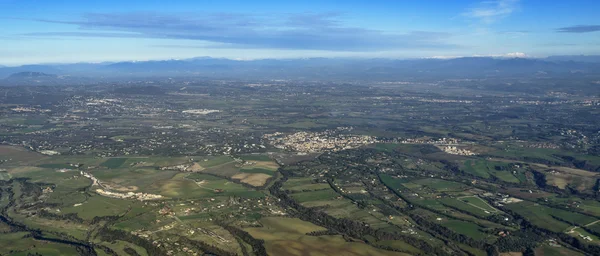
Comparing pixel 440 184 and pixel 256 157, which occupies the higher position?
pixel 256 157

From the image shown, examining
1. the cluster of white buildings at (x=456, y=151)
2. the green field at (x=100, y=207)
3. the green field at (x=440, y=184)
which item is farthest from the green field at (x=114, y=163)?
the cluster of white buildings at (x=456, y=151)

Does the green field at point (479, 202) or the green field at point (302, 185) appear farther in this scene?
the green field at point (302, 185)

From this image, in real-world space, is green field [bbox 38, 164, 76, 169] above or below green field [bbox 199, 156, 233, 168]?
above

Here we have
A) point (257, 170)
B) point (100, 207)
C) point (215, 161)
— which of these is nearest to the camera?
point (100, 207)

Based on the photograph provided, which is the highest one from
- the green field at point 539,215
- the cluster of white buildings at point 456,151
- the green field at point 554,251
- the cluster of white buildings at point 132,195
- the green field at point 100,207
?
the cluster of white buildings at point 132,195

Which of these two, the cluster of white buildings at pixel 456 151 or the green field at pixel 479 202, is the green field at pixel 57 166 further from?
the cluster of white buildings at pixel 456 151

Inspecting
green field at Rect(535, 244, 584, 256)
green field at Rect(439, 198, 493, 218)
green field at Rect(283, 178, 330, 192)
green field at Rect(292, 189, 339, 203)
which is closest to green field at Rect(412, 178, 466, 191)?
green field at Rect(439, 198, 493, 218)

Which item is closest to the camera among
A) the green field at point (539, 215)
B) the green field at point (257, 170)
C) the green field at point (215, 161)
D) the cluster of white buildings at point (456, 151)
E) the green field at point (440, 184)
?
the green field at point (539, 215)

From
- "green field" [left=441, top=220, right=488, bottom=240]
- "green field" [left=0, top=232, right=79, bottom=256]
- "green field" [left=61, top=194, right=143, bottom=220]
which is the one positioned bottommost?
"green field" [left=441, top=220, right=488, bottom=240]

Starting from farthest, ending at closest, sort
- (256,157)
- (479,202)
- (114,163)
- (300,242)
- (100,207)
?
1. (256,157)
2. (114,163)
3. (479,202)
4. (100,207)
5. (300,242)

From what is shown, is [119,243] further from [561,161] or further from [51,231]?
[561,161]

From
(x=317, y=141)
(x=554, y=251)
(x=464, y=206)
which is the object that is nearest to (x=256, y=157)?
(x=317, y=141)

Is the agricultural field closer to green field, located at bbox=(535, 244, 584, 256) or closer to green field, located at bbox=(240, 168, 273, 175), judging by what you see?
green field, located at bbox=(535, 244, 584, 256)

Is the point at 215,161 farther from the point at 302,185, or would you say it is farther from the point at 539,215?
the point at 539,215
